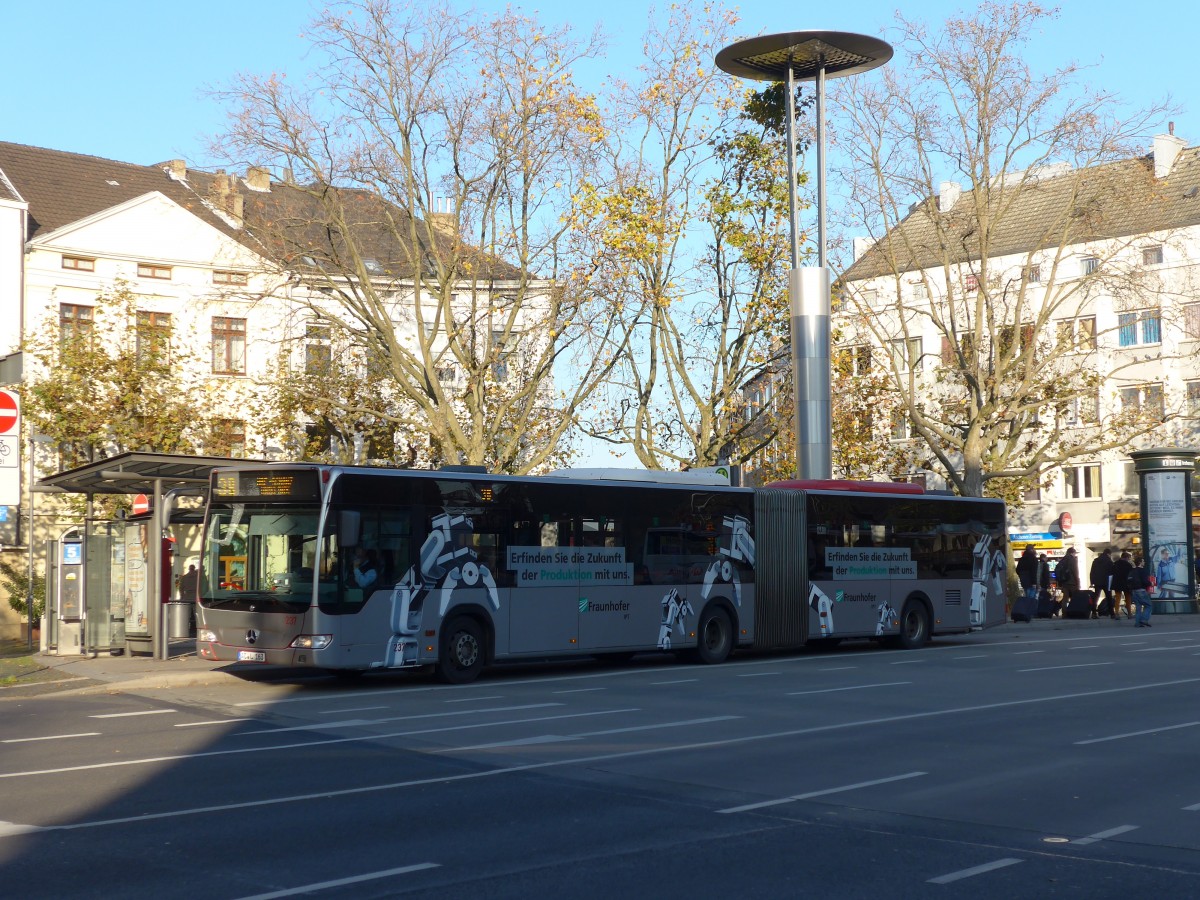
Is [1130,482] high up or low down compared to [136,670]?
up

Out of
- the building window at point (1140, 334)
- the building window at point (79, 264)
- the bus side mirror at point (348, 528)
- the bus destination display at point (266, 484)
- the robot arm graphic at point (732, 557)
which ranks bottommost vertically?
the robot arm graphic at point (732, 557)

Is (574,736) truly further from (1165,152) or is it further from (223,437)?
(1165,152)

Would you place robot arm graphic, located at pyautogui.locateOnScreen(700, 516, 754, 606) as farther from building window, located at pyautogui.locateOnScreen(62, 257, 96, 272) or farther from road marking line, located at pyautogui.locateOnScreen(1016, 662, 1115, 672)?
building window, located at pyautogui.locateOnScreen(62, 257, 96, 272)

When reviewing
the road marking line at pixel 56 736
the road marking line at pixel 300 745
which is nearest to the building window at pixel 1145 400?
the road marking line at pixel 300 745

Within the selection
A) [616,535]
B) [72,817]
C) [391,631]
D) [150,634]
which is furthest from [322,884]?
[150,634]

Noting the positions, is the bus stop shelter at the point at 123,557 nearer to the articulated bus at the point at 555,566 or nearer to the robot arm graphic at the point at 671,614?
the articulated bus at the point at 555,566

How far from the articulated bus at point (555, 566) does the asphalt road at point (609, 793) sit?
1.24 metres

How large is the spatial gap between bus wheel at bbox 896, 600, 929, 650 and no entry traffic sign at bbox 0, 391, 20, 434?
16917 mm

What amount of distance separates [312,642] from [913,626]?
45.3 ft

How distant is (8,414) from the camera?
53.8 ft

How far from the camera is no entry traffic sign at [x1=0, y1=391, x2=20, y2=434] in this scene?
16.3 meters

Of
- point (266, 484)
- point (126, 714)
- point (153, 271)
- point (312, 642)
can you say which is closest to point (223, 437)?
point (153, 271)

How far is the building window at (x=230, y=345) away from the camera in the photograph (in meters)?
44.4

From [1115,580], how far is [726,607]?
18.8 metres
